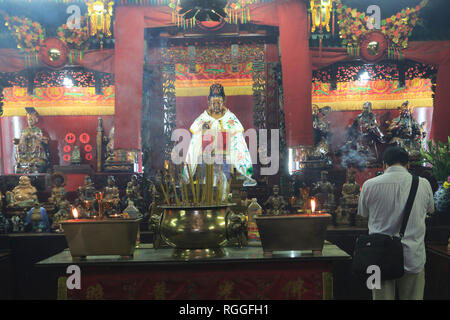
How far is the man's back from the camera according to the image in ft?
6.73

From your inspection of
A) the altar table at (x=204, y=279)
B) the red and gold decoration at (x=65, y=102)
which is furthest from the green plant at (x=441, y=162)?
the red and gold decoration at (x=65, y=102)

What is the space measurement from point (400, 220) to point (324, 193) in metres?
2.10

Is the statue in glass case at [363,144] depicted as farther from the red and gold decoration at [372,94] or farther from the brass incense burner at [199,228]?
the brass incense burner at [199,228]

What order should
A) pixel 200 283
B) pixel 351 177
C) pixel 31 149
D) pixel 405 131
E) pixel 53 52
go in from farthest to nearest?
pixel 31 149 < pixel 405 131 < pixel 53 52 < pixel 351 177 < pixel 200 283

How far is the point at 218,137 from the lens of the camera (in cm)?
528

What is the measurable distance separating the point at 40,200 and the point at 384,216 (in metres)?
3.93

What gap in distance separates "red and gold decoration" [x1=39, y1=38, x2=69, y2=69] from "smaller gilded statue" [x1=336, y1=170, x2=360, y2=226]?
10.2 ft

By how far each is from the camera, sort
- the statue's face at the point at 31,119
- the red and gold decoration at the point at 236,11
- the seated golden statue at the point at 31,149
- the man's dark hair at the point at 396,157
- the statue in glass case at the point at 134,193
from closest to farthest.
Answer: the man's dark hair at the point at 396,157 < the statue in glass case at the point at 134,193 < the red and gold decoration at the point at 236,11 < the seated golden statue at the point at 31,149 < the statue's face at the point at 31,119

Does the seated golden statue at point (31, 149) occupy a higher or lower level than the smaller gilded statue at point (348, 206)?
higher

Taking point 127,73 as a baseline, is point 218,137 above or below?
below

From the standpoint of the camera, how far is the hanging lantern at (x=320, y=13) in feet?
13.3

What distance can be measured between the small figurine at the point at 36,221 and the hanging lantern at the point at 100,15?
187cm

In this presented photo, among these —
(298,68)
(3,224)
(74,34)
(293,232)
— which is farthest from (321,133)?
(293,232)

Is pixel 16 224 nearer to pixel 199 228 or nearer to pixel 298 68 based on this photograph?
pixel 199 228
